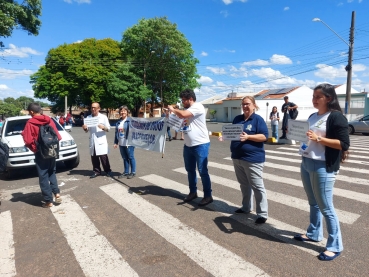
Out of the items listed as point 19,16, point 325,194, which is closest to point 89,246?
point 325,194

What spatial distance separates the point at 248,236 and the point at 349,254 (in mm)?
1169

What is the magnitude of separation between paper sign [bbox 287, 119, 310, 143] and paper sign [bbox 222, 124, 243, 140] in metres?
0.69

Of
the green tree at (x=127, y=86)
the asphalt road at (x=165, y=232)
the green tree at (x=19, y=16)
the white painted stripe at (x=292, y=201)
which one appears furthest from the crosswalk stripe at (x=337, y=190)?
the green tree at (x=127, y=86)

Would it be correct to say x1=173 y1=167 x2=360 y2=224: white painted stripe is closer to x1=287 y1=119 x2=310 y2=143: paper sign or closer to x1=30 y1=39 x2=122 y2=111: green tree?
x1=287 y1=119 x2=310 y2=143: paper sign

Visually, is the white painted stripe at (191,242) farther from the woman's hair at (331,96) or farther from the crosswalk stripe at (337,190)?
the crosswalk stripe at (337,190)

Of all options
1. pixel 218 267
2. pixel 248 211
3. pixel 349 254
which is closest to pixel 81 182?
pixel 248 211

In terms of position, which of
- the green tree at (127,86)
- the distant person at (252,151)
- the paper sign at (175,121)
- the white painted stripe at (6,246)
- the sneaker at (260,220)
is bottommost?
the white painted stripe at (6,246)

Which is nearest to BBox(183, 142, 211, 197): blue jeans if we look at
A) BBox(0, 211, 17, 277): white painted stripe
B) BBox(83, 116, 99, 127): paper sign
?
BBox(0, 211, 17, 277): white painted stripe

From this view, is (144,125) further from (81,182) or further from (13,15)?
(13,15)

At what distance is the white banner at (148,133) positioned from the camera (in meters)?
6.05

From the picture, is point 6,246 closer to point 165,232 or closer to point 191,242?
point 165,232

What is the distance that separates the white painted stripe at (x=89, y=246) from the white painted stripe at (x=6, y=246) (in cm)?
66

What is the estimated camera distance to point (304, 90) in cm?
5022

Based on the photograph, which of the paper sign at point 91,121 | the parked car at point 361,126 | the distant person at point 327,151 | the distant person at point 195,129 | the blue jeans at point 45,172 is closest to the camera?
the distant person at point 327,151
